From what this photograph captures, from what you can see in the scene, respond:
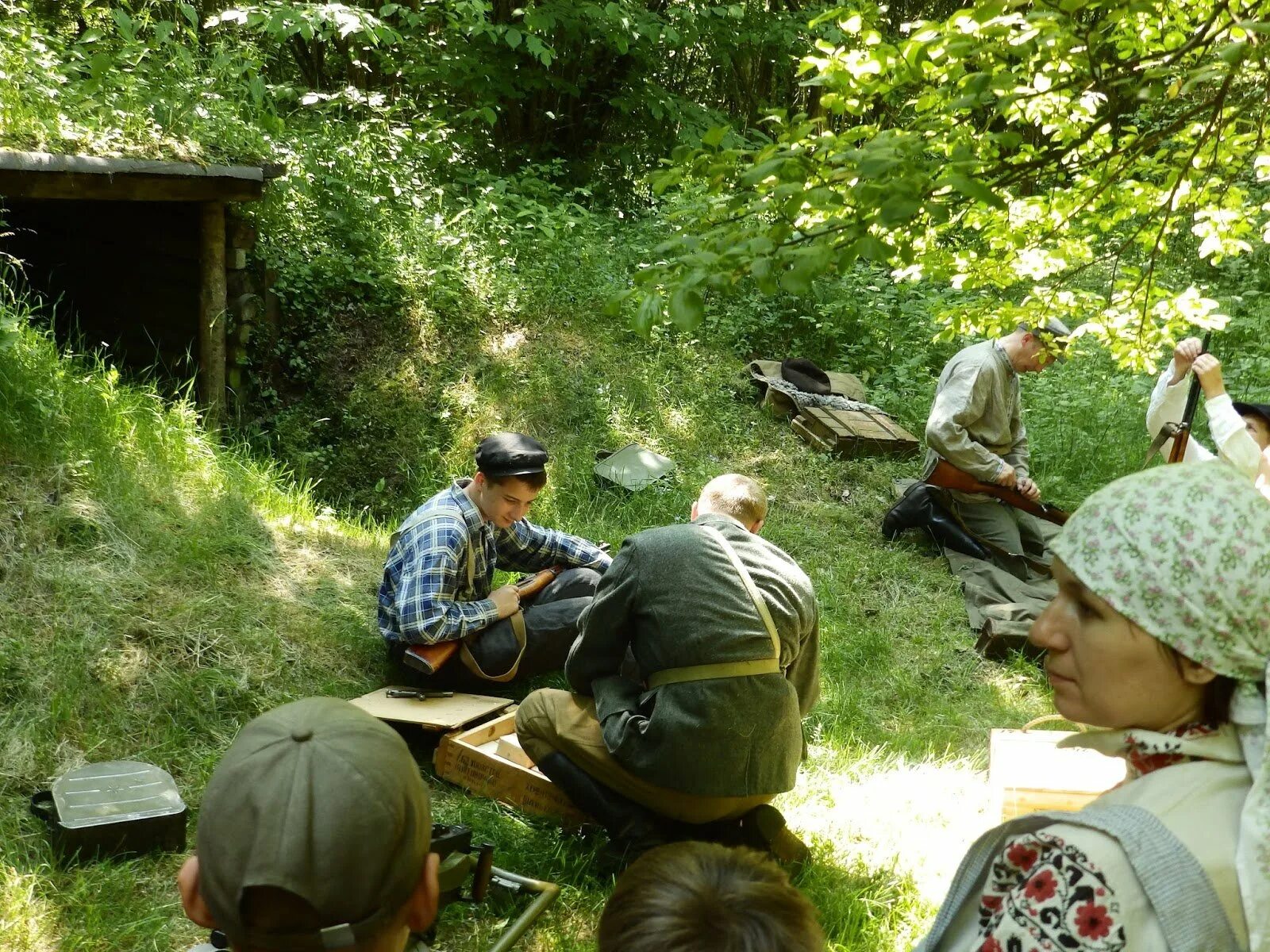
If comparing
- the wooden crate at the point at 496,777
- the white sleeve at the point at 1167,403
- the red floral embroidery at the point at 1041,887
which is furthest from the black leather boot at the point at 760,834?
the white sleeve at the point at 1167,403

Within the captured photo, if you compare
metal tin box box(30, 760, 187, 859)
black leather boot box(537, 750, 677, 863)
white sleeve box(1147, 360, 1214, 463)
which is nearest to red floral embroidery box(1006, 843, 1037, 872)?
black leather boot box(537, 750, 677, 863)

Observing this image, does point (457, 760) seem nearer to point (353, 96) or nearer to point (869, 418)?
point (869, 418)

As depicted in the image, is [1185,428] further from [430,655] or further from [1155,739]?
[1155,739]

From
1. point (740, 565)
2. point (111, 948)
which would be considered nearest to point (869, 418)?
point (740, 565)

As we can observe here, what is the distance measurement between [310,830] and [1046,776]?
2.88 meters

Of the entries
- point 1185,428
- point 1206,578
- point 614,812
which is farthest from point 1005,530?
point 1206,578

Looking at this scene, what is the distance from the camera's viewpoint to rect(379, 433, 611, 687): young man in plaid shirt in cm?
457

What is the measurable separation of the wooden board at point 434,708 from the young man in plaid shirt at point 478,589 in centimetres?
19

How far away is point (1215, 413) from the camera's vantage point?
16.0ft

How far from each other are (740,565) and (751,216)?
Result: 124 cm

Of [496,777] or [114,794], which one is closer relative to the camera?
[114,794]

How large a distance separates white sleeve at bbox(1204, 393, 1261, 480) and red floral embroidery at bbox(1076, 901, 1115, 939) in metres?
3.98

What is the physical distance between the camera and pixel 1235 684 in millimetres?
1524

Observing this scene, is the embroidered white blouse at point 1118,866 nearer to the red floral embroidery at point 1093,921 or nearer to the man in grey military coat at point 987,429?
the red floral embroidery at point 1093,921
